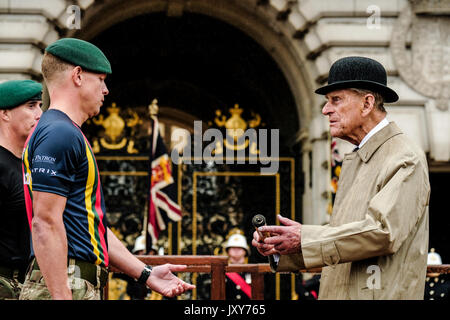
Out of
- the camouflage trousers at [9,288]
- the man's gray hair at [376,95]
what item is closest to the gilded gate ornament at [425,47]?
the man's gray hair at [376,95]

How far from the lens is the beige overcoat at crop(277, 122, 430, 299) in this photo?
151 inches

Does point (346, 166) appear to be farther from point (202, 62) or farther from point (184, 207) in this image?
point (202, 62)

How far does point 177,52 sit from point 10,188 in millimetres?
10415

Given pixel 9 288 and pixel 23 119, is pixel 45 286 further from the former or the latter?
pixel 23 119

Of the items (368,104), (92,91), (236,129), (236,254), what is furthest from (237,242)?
(92,91)

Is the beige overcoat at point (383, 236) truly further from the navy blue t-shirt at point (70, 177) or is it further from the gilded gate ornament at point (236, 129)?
the gilded gate ornament at point (236, 129)

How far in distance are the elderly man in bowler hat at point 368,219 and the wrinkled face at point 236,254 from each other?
620cm

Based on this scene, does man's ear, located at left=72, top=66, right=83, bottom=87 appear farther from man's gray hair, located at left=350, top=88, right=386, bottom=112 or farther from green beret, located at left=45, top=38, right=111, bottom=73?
man's gray hair, located at left=350, top=88, right=386, bottom=112

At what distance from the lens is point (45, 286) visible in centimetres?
344

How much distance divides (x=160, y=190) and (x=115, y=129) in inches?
86.3

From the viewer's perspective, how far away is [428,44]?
10750 millimetres

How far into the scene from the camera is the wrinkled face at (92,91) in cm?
376
